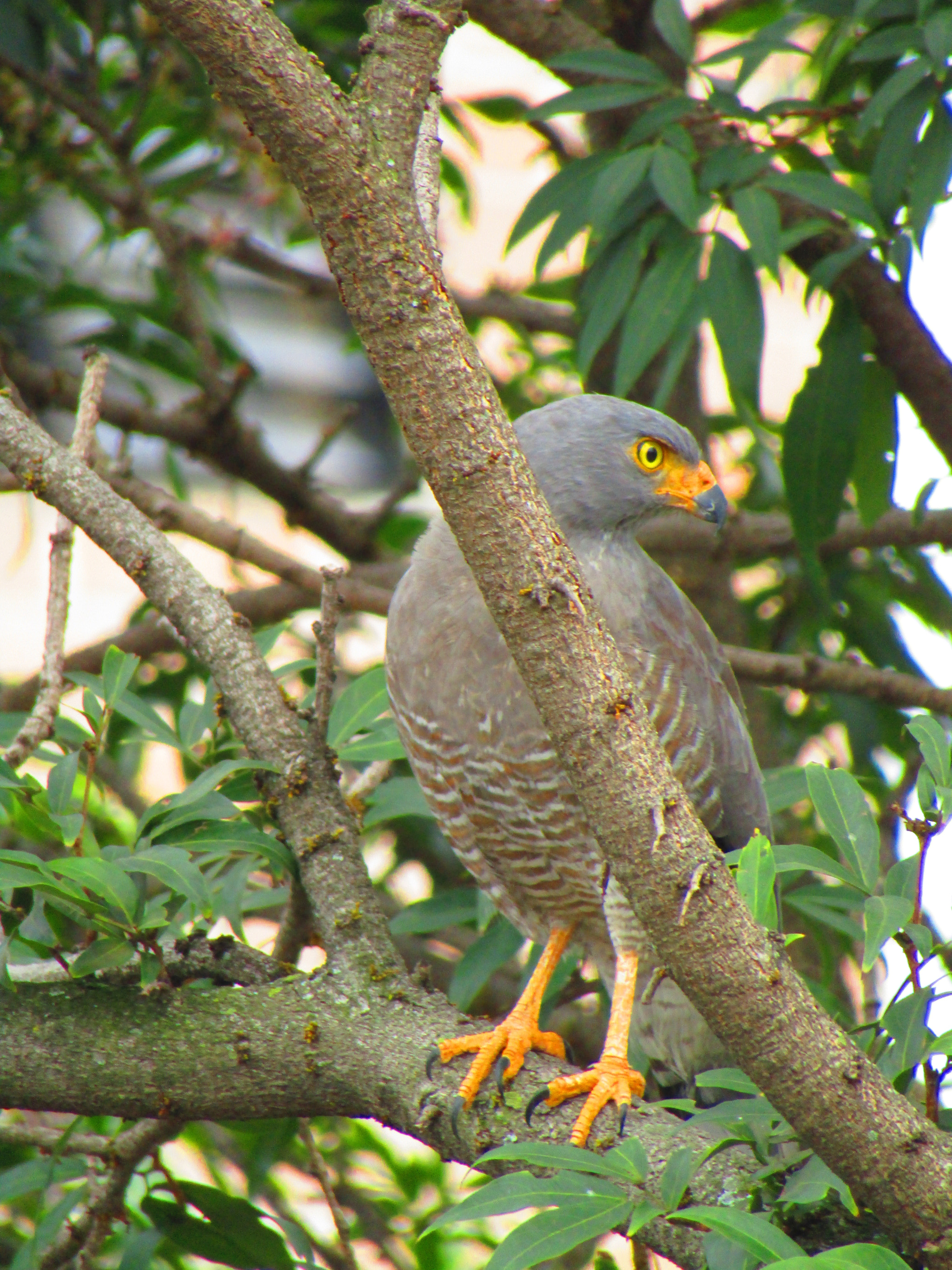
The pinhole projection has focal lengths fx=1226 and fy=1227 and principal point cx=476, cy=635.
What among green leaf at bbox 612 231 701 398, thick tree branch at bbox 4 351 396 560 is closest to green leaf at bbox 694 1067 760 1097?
green leaf at bbox 612 231 701 398

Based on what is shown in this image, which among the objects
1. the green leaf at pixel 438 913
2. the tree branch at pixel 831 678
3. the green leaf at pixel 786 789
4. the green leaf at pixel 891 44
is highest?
the green leaf at pixel 891 44

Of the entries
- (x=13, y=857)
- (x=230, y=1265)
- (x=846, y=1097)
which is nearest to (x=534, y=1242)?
(x=846, y=1097)

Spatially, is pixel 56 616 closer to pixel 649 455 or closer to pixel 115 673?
pixel 115 673

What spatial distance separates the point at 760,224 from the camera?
2479 mm

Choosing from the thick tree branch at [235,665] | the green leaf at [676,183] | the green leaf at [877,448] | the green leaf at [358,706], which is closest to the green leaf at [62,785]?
the thick tree branch at [235,665]

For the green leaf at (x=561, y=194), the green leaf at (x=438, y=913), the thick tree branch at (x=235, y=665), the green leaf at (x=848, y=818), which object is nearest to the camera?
the green leaf at (x=848, y=818)

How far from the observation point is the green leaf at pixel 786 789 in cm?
230

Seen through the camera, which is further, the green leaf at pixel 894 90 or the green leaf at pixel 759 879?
the green leaf at pixel 894 90

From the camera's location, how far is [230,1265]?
2031 mm

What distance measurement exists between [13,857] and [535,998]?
3.32ft

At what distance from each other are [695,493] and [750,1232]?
157 centimetres

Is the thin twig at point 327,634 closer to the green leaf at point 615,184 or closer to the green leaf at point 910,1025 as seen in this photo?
the green leaf at point 910,1025

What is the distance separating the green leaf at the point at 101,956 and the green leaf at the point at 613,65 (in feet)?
6.75

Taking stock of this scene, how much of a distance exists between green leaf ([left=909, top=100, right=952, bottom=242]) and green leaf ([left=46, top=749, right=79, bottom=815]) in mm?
1874
